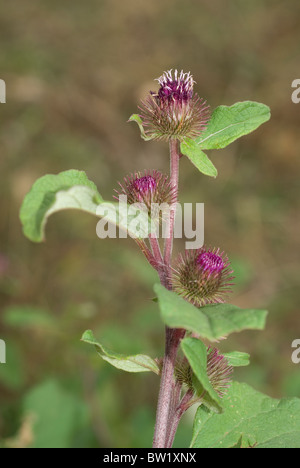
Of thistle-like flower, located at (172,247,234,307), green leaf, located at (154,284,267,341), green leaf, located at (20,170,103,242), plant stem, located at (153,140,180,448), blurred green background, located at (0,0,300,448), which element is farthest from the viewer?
blurred green background, located at (0,0,300,448)

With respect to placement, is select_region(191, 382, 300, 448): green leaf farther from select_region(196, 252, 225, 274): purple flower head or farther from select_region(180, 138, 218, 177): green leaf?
select_region(180, 138, 218, 177): green leaf

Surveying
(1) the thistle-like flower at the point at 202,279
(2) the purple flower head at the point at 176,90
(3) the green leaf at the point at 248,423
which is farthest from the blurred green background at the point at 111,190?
(2) the purple flower head at the point at 176,90

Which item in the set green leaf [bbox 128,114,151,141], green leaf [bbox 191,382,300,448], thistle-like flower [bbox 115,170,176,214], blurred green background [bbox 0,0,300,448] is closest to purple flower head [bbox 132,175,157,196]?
thistle-like flower [bbox 115,170,176,214]

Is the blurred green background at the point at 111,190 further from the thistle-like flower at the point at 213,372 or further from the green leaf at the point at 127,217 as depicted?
the green leaf at the point at 127,217

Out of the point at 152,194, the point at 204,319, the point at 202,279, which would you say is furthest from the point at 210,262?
the point at 204,319

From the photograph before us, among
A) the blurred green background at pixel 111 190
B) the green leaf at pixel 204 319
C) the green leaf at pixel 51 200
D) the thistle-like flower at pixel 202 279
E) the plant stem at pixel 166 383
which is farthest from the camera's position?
the blurred green background at pixel 111 190

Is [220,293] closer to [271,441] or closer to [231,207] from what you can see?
[271,441]

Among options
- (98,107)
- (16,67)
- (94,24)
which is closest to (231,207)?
(98,107)

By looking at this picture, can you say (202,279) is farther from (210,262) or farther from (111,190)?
(111,190)
